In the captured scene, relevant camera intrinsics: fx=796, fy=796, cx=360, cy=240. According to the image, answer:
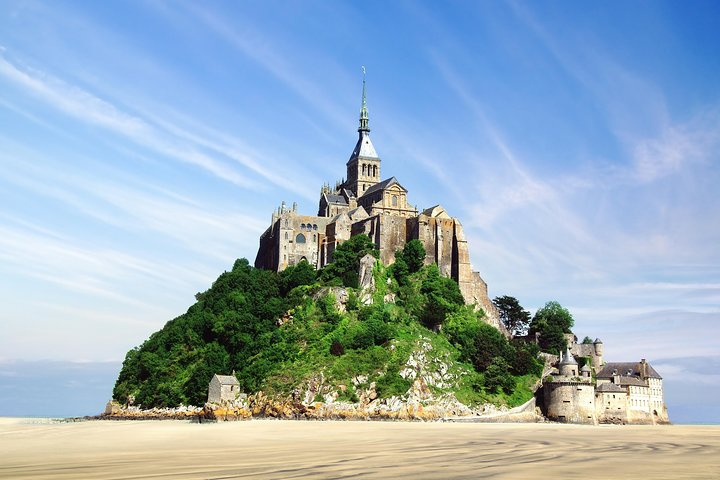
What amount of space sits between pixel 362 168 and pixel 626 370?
145 feet

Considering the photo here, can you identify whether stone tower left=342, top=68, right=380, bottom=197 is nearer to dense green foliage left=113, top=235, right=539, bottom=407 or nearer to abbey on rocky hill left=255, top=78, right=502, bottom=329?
abbey on rocky hill left=255, top=78, right=502, bottom=329

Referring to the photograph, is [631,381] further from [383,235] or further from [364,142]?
[364,142]

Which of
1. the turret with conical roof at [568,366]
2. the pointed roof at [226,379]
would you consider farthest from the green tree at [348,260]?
the turret with conical roof at [568,366]

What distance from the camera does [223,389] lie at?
6738cm

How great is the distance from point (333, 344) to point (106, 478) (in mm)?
48975

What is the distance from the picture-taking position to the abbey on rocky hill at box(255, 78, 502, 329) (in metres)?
84.4

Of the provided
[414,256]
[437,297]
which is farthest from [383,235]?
[437,297]

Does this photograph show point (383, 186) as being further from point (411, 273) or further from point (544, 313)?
point (544, 313)

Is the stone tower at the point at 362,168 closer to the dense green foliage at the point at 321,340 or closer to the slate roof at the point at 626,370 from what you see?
the dense green foliage at the point at 321,340

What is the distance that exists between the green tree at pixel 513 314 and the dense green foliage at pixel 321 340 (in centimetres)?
1035

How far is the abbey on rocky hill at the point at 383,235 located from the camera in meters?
84.4

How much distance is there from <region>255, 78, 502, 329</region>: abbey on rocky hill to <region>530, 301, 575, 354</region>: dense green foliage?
5163mm

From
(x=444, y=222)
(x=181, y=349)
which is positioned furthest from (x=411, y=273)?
(x=181, y=349)

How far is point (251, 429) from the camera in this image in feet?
156
